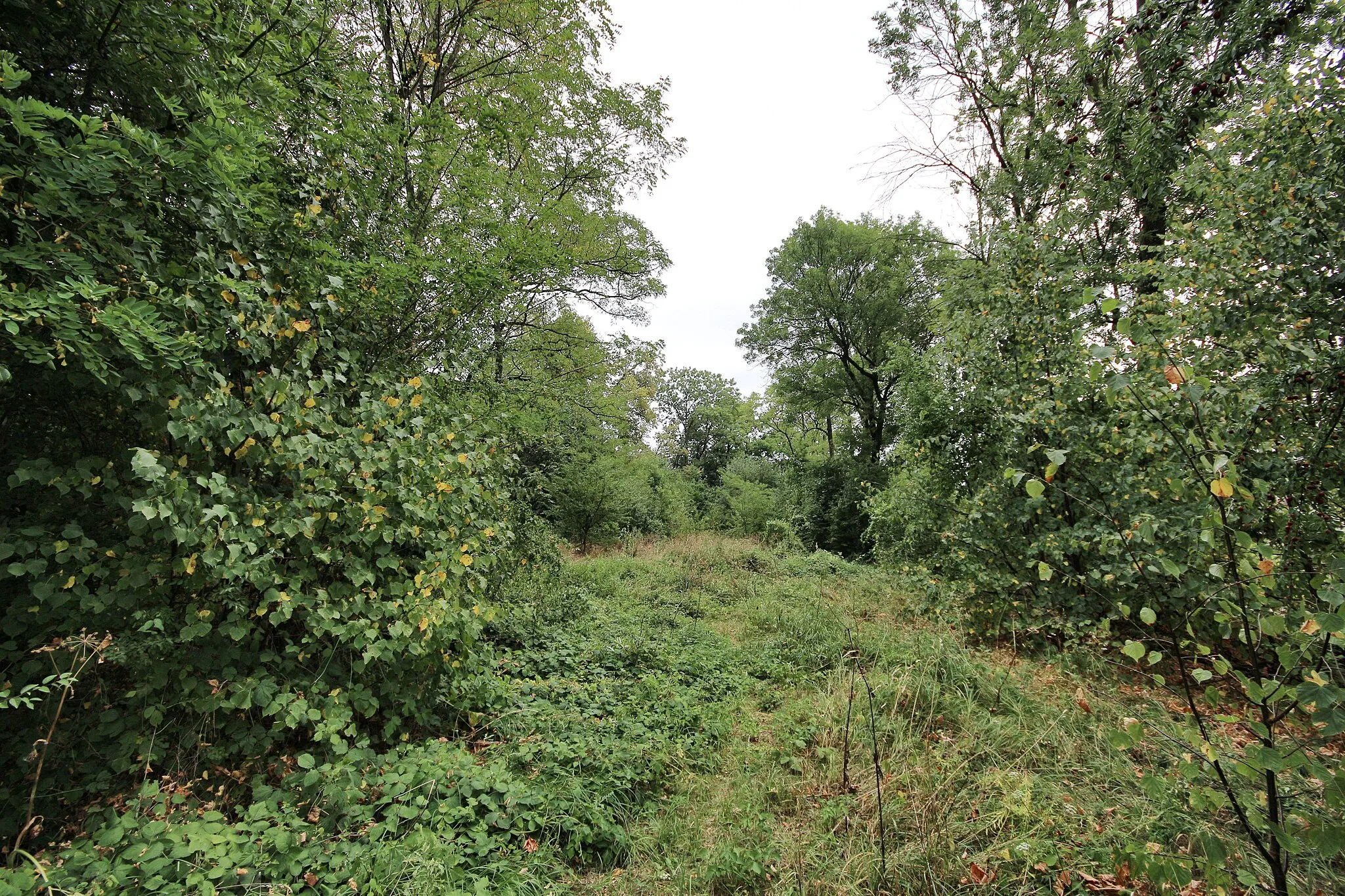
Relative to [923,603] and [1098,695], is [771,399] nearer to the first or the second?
[923,603]

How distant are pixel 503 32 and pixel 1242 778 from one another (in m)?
8.63

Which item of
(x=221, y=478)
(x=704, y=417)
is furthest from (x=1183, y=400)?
(x=704, y=417)

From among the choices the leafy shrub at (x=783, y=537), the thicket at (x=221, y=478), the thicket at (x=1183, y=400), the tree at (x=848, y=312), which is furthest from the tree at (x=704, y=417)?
the thicket at (x=221, y=478)

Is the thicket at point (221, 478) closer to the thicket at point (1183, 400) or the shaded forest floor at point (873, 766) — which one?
the shaded forest floor at point (873, 766)

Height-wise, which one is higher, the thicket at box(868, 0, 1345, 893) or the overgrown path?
the thicket at box(868, 0, 1345, 893)

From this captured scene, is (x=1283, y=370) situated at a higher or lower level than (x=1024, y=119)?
lower

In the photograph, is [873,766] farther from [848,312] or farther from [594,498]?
[848,312]

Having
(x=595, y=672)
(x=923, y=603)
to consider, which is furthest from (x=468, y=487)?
(x=923, y=603)

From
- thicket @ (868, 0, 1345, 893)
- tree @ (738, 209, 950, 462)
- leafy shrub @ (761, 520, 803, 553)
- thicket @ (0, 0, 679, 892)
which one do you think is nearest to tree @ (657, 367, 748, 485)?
tree @ (738, 209, 950, 462)

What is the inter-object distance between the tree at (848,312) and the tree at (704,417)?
10038 mm

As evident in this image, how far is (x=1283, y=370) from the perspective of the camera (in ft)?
11.1

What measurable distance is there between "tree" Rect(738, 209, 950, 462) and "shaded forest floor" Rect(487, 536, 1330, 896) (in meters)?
12.7

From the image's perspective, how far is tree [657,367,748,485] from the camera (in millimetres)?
31547

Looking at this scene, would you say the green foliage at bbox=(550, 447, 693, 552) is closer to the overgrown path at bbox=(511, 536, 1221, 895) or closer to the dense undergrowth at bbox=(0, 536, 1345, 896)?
the overgrown path at bbox=(511, 536, 1221, 895)
